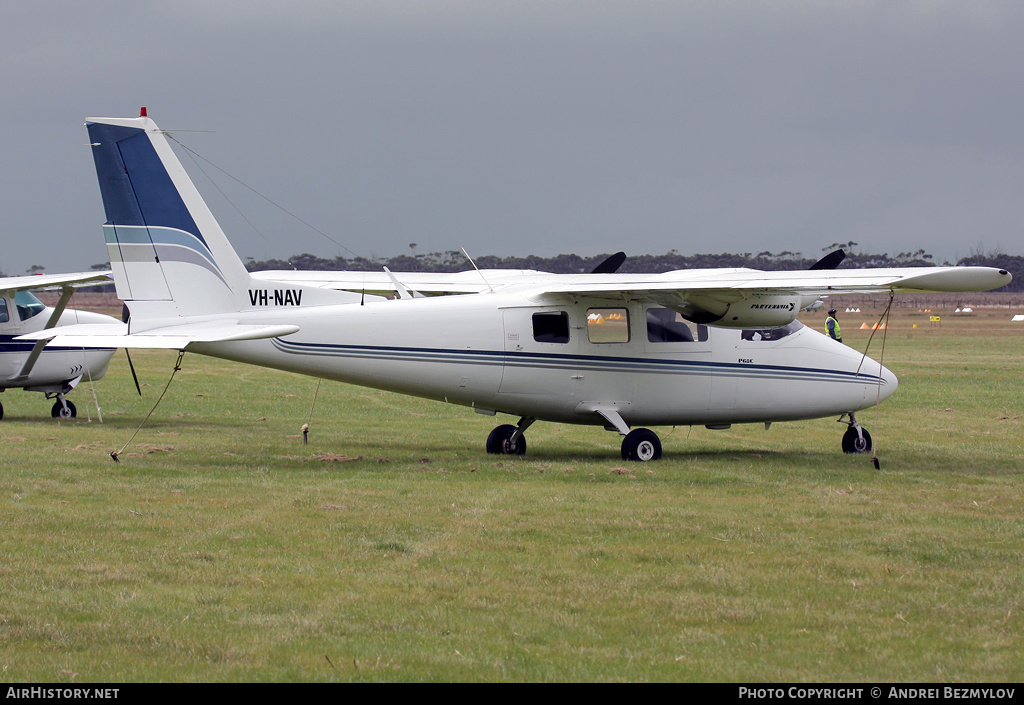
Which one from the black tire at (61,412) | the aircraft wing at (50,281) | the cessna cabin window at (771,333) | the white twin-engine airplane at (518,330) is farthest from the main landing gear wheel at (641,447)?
the black tire at (61,412)

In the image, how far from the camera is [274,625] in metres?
7.02

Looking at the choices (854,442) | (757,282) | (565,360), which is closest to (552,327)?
(565,360)

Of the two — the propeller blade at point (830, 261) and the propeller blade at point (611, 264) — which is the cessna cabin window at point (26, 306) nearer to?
the propeller blade at point (611, 264)

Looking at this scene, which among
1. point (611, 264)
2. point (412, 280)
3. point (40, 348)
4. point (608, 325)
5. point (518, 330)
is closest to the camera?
point (518, 330)

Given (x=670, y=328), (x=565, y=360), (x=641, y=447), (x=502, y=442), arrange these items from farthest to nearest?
(x=502, y=442)
(x=670, y=328)
(x=641, y=447)
(x=565, y=360)

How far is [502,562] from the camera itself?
888 cm

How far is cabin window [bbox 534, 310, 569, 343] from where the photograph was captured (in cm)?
1533

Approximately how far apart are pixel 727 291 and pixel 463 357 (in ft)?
12.5

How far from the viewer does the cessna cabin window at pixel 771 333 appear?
16.5 m

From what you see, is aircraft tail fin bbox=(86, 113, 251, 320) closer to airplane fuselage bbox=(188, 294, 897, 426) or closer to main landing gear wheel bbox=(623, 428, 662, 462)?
airplane fuselage bbox=(188, 294, 897, 426)

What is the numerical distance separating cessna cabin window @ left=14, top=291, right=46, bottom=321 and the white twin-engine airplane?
8.60 meters

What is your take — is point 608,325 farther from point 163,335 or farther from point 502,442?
point 163,335

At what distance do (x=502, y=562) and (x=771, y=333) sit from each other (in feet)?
29.7

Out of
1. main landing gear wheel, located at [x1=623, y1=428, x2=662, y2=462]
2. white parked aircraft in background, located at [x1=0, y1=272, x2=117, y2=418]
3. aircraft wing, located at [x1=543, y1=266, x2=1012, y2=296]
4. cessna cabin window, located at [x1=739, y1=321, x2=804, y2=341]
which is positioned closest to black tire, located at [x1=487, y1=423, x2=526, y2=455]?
main landing gear wheel, located at [x1=623, y1=428, x2=662, y2=462]
